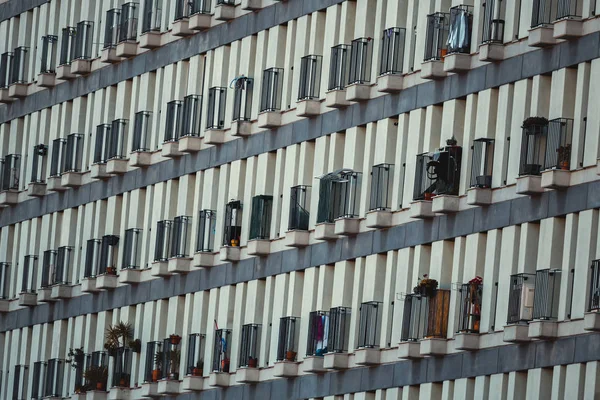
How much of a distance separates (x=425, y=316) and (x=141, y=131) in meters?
23.0

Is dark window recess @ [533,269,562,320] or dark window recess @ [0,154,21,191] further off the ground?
dark window recess @ [0,154,21,191]

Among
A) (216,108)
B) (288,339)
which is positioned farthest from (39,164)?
(288,339)

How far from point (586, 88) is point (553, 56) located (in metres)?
1.88

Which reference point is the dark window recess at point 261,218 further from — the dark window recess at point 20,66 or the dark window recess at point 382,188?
the dark window recess at point 20,66

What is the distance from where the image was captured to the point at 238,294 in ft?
311

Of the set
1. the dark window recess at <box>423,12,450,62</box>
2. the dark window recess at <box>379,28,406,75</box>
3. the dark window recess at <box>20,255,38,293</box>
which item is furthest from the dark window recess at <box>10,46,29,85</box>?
the dark window recess at <box>423,12,450,62</box>

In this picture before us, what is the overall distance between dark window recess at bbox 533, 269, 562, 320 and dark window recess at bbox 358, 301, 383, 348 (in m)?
9.43

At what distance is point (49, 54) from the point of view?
4390 inches

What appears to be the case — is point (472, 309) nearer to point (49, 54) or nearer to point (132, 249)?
point (132, 249)

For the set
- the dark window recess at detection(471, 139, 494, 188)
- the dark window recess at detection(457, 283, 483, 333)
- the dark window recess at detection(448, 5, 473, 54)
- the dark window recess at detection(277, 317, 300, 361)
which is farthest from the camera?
the dark window recess at detection(277, 317, 300, 361)

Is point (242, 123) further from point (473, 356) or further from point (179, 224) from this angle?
point (473, 356)

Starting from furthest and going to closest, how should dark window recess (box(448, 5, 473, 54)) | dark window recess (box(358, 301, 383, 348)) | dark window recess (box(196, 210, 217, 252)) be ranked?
1. dark window recess (box(196, 210, 217, 252))
2. dark window recess (box(358, 301, 383, 348))
3. dark window recess (box(448, 5, 473, 54))

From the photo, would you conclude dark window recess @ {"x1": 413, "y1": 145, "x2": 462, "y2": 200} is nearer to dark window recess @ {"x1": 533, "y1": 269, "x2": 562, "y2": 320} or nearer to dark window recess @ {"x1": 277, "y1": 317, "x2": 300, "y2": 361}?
dark window recess @ {"x1": 533, "y1": 269, "x2": 562, "y2": 320}

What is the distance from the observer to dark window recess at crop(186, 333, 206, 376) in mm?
96188
